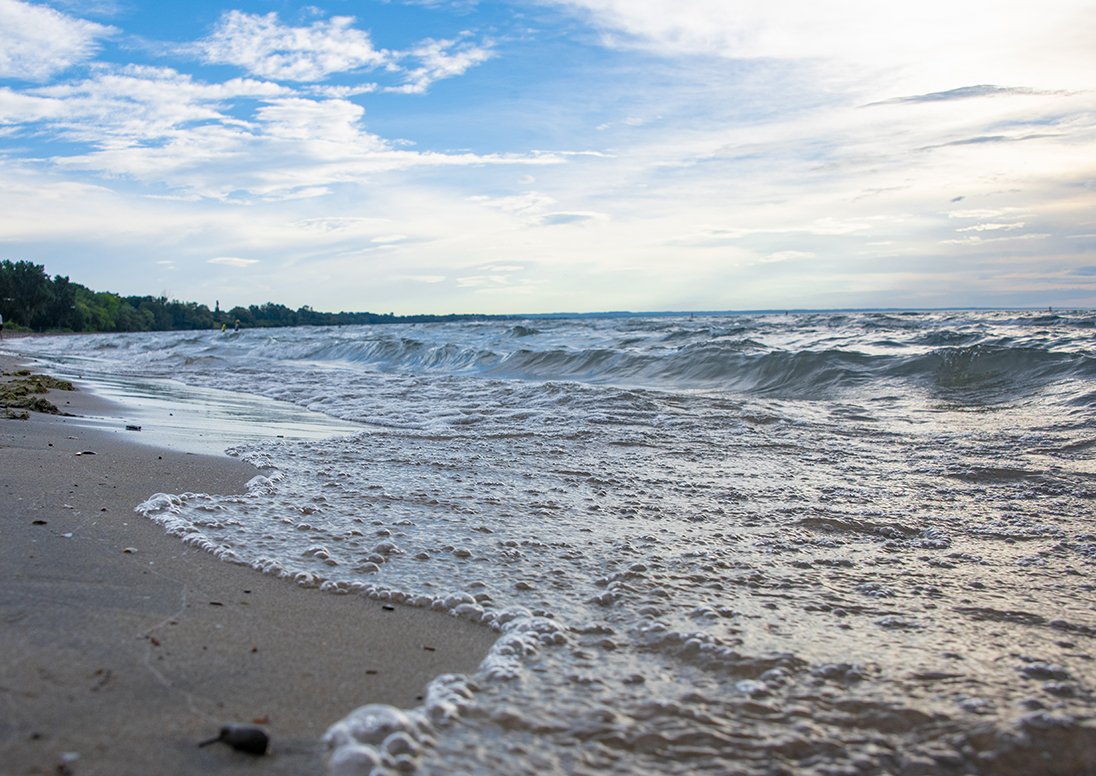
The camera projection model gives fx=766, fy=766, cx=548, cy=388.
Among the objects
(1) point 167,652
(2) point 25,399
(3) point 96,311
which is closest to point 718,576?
(1) point 167,652

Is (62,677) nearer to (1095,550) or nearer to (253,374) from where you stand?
(1095,550)

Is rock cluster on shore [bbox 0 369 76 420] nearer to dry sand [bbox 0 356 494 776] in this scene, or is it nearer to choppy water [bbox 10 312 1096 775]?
choppy water [bbox 10 312 1096 775]

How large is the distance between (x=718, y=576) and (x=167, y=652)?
1886 mm

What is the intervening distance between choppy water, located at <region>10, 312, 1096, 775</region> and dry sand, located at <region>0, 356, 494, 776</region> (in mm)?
129

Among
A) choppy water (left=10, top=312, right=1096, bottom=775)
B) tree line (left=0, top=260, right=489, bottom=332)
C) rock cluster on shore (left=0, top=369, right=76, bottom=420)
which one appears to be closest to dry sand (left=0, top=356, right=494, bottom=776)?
choppy water (left=10, top=312, right=1096, bottom=775)

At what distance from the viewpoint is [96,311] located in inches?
2768

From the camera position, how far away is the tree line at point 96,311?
58812 mm

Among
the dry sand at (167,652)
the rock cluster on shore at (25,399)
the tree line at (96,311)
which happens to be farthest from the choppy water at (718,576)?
the tree line at (96,311)

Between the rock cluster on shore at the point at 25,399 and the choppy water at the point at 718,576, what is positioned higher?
the rock cluster on shore at the point at 25,399

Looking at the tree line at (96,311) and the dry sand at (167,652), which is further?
the tree line at (96,311)

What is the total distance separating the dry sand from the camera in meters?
1.58

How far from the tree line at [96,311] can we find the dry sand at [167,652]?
210 ft

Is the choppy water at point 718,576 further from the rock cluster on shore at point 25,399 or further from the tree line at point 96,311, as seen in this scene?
the tree line at point 96,311

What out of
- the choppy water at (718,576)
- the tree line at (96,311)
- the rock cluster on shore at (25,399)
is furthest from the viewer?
the tree line at (96,311)
